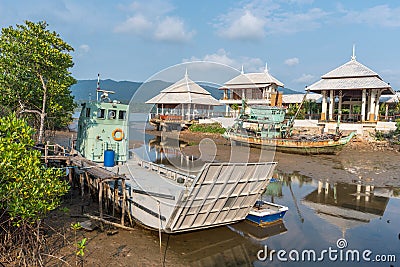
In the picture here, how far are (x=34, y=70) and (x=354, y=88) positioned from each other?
97.9ft

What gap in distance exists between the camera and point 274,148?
28766mm

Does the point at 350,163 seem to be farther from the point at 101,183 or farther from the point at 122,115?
the point at 101,183

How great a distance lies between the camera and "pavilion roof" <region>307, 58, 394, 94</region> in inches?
1257

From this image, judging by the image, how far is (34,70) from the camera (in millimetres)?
14406

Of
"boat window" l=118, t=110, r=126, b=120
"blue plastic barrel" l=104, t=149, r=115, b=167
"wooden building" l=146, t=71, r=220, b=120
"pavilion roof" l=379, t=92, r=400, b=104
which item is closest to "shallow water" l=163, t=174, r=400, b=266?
"blue plastic barrel" l=104, t=149, r=115, b=167

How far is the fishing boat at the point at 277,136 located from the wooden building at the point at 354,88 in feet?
22.2

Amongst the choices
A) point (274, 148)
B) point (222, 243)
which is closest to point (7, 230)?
point (222, 243)

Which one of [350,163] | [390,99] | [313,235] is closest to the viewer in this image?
[313,235]

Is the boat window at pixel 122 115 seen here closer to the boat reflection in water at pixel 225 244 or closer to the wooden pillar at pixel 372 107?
the boat reflection in water at pixel 225 244

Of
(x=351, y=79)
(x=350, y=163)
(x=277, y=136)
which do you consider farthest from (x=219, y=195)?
(x=351, y=79)

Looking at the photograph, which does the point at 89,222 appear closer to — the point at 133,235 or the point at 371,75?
the point at 133,235

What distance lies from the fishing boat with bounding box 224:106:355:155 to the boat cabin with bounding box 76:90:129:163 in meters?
16.7

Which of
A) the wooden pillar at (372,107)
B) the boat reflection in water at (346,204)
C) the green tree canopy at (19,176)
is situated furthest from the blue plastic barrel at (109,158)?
the wooden pillar at (372,107)

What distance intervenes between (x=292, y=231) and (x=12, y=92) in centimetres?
1380
